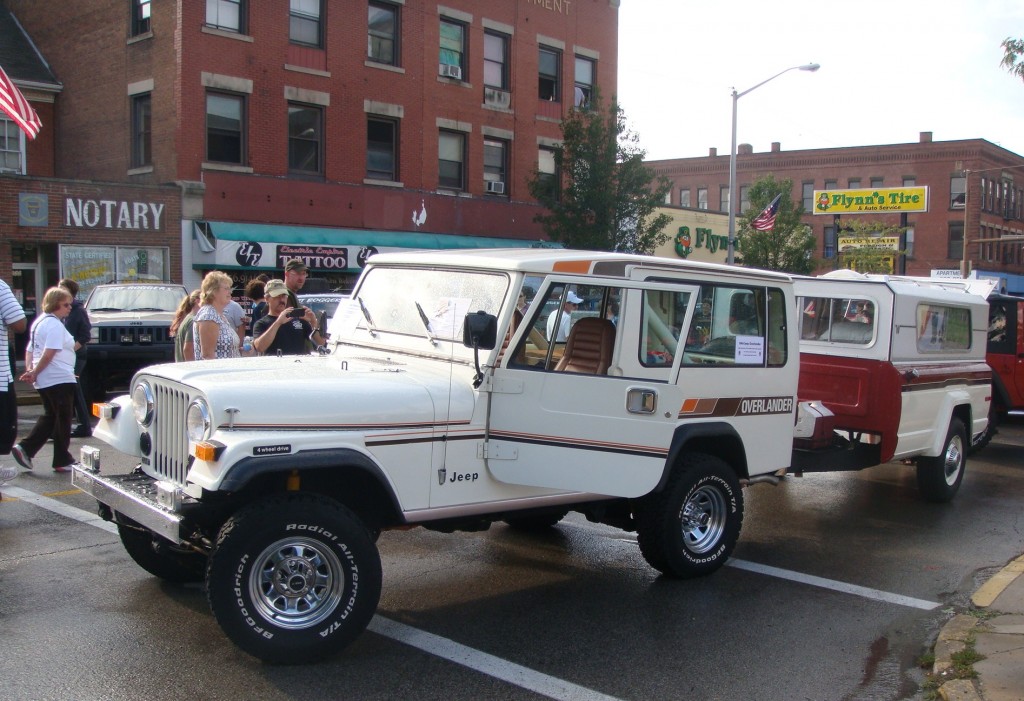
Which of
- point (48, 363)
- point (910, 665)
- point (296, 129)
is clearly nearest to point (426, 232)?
point (296, 129)

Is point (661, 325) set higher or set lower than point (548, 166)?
lower

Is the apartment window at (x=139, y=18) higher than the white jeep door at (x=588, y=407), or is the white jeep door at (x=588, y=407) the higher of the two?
the apartment window at (x=139, y=18)

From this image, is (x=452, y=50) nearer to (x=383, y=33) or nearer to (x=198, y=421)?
(x=383, y=33)

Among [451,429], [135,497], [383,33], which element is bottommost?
[135,497]

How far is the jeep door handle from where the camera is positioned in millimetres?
5711

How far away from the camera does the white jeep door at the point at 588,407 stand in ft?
17.9

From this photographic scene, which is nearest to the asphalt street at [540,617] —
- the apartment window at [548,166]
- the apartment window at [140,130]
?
the apartment window at [140,130]

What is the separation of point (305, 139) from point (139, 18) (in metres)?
4.73

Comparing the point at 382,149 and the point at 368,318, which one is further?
the point at 382,149

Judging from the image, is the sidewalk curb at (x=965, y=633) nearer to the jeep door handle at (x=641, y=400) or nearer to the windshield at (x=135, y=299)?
the jeep door handle at (x=641, y=400)

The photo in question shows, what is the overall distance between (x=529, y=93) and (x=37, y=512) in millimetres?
23663

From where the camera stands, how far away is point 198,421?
4.73m

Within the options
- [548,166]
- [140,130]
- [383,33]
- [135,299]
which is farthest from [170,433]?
[548,166]

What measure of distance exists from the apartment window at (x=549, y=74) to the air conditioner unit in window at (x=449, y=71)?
3.46 m
